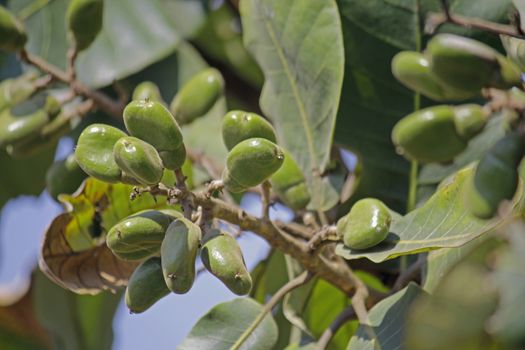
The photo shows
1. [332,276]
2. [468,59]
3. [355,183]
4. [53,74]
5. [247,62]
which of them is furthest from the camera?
[247,62]

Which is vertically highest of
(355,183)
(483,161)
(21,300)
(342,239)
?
(483,161)

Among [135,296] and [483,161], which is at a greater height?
[483,161]

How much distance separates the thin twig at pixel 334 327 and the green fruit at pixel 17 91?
0.74 metres

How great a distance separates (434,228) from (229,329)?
332 millimetres

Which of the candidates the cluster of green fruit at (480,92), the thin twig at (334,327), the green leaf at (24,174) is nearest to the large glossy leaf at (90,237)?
the thin twig at (334,327)

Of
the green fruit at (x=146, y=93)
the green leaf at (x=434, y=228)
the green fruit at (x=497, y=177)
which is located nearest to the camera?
the green fruit at (x=497, y=177)

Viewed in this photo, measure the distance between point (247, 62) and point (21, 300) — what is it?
83 centimetres

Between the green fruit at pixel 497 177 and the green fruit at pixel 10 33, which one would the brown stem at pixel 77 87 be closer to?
the green fruit at pixel 10 33

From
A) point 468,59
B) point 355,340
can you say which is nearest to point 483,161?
point 468,59

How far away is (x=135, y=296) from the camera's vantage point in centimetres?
115

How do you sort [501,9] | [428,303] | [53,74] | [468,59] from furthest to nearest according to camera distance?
[53,74] < [501,9] < [468,59] < [428,303]

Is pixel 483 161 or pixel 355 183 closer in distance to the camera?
pixel 483 161

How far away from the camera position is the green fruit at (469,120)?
110 cm

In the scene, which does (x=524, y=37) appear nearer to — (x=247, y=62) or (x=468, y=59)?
(x=468, y=59)
